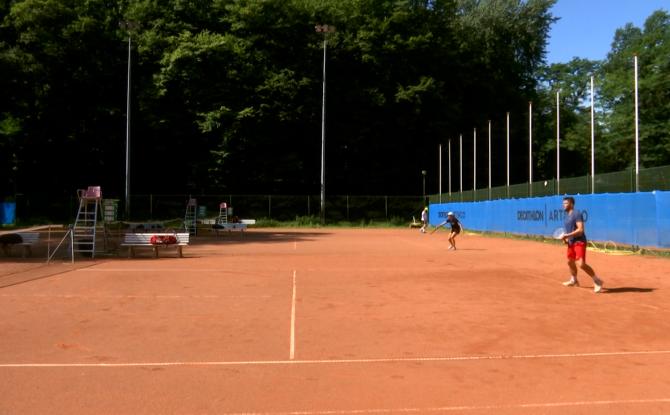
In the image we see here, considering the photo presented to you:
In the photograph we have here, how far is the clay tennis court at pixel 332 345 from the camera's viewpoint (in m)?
5.49

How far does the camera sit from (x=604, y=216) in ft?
77.0

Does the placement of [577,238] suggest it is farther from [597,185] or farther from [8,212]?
[8,212]

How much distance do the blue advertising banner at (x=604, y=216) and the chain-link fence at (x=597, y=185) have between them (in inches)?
17.6

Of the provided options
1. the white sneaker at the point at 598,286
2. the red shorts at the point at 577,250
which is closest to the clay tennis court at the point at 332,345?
the white sneaker at the point at 598,286

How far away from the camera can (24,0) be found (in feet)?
168

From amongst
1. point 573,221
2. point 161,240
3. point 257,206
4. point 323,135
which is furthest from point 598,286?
point 257,206

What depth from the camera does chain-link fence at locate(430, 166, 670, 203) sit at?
67.8 feet

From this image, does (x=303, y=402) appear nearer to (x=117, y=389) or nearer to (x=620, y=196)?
(x=117, y=389)

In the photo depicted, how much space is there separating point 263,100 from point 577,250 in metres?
45.3

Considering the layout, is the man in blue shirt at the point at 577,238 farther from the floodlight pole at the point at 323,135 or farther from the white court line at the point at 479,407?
the floodlight pole at the point at 323,135

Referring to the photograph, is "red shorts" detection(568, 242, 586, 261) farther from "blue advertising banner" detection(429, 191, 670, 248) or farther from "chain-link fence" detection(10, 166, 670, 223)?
"chain-link fence" detection(10, 166, 670, 223)

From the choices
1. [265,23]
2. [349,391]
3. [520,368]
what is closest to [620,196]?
[520,368]

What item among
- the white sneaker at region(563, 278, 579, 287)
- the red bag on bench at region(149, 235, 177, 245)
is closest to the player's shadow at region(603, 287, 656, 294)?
the white sneaker at region(563, 278, 579, 287)

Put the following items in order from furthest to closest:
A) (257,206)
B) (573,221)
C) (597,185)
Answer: (257,206) → (597,185) → (573,221)
